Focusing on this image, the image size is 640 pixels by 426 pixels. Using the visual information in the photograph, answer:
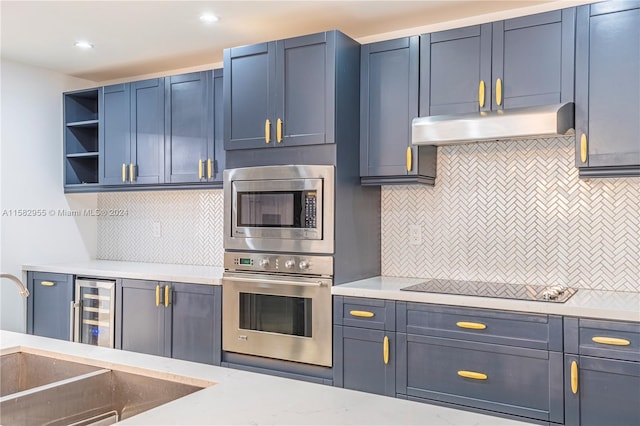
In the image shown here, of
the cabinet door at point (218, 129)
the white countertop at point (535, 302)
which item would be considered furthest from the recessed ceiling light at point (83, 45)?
the white countertop at point (535, 302)

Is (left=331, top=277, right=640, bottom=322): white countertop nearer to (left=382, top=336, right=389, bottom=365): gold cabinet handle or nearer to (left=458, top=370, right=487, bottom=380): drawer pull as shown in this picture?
(left=382, top=336, right=389, bottom=365): gold cabinet handle

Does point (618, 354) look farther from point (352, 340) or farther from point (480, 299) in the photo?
point (352, 340)

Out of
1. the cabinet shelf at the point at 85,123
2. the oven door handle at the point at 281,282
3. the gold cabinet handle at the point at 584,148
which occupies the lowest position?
the oven door handle at the point at 281,282

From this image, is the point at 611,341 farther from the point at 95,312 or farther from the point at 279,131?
the point at 95,312

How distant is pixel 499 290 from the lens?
2.88 metres

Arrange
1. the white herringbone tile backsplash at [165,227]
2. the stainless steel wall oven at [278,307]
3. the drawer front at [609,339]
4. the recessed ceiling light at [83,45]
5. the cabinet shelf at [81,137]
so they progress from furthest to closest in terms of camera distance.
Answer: the cabinet shelf at [81,137]
the white herringbone tile backsplash at [165,227]
the recessed ceiling light at [83,45]
the stainless steel wall oven at [278,307]
the drawer front at [609,339]

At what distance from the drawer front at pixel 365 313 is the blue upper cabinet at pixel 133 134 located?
1.88m

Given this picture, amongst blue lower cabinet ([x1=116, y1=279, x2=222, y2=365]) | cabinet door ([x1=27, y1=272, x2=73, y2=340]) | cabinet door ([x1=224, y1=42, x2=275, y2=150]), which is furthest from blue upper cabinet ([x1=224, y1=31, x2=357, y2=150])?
cabinet door ([x1=27, y1=272, x2=73, y2=340])

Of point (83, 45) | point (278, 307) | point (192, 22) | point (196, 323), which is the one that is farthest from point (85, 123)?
point (278, 307)

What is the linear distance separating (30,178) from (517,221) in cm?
368

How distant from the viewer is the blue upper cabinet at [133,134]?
4.14 meters

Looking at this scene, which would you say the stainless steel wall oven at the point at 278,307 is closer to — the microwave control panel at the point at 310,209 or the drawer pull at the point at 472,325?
the microwave control panel at the point at 310,209

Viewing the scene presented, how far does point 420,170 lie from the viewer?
3166 millimetres

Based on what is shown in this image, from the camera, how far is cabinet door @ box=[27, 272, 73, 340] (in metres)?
4.14
